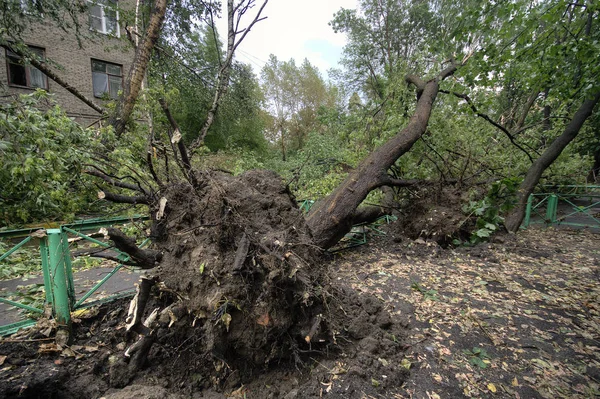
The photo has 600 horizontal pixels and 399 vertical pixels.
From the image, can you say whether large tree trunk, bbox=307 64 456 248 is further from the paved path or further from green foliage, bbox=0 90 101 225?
green foliage, bbox=0 90 101 225

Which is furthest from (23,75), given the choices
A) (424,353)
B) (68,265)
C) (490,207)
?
(490,207)

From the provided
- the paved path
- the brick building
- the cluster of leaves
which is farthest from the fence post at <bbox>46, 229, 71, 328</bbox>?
the brick building

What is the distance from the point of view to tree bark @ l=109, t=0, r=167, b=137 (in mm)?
5633

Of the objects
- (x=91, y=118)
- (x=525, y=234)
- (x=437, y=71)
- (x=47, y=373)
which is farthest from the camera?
(x=91, y=118)

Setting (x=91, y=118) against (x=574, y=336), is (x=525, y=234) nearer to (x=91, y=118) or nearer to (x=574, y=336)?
(x=574, y=336)

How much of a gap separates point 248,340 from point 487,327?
232 centimetres

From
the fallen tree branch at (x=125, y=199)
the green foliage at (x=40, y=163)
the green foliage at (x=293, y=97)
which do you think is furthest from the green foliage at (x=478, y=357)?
the green foliage at (x=293, y=97)

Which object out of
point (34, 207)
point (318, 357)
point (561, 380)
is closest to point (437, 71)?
point (561, 380)

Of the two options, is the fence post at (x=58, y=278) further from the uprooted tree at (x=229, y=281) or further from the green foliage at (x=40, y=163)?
the green foliage at (x=40, y=163)

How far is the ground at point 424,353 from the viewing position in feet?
5.96

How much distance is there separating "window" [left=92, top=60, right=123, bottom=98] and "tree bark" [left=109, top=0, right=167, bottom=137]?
28.2ft

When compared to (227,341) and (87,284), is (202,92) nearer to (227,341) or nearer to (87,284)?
(87,284)

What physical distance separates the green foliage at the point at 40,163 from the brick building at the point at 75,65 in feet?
26.3

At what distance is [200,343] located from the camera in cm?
204
